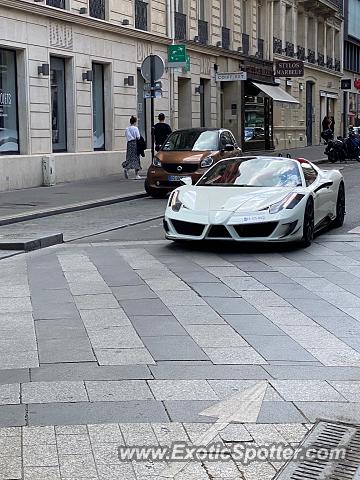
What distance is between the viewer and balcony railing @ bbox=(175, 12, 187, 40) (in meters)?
30.0

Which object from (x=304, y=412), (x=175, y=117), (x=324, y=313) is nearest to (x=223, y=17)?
(x=175, y=117)

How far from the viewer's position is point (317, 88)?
50.4 m

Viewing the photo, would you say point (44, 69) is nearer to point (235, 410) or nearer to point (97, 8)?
point (97, 8)

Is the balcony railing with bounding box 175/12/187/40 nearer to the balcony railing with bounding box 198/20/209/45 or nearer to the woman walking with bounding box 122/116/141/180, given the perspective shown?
the balcony railing with bounding box 198/20/209/45

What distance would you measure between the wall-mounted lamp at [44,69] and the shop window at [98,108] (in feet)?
11.3

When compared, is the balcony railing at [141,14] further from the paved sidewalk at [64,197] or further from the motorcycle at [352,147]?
the motorcycle at [352,147]

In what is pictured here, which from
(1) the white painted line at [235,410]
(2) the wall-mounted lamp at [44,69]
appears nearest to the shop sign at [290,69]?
(2) the wall-mounted lamp at [44,69]

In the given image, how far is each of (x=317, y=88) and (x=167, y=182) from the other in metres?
33.4

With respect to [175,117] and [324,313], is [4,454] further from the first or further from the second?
[175,117]

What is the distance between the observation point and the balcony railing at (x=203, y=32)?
106 feet

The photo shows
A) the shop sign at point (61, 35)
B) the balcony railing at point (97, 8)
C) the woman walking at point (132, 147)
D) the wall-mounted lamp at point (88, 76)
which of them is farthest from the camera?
the balcony railing at point (97, 8)

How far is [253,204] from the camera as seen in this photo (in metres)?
10.8

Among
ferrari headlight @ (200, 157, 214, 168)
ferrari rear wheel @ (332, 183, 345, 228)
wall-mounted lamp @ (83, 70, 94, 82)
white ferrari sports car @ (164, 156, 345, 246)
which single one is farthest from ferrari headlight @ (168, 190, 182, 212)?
wall-mounted lamp @ (83, 70, 94, 82)

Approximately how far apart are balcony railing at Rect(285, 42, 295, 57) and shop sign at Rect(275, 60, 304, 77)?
5.46 m
